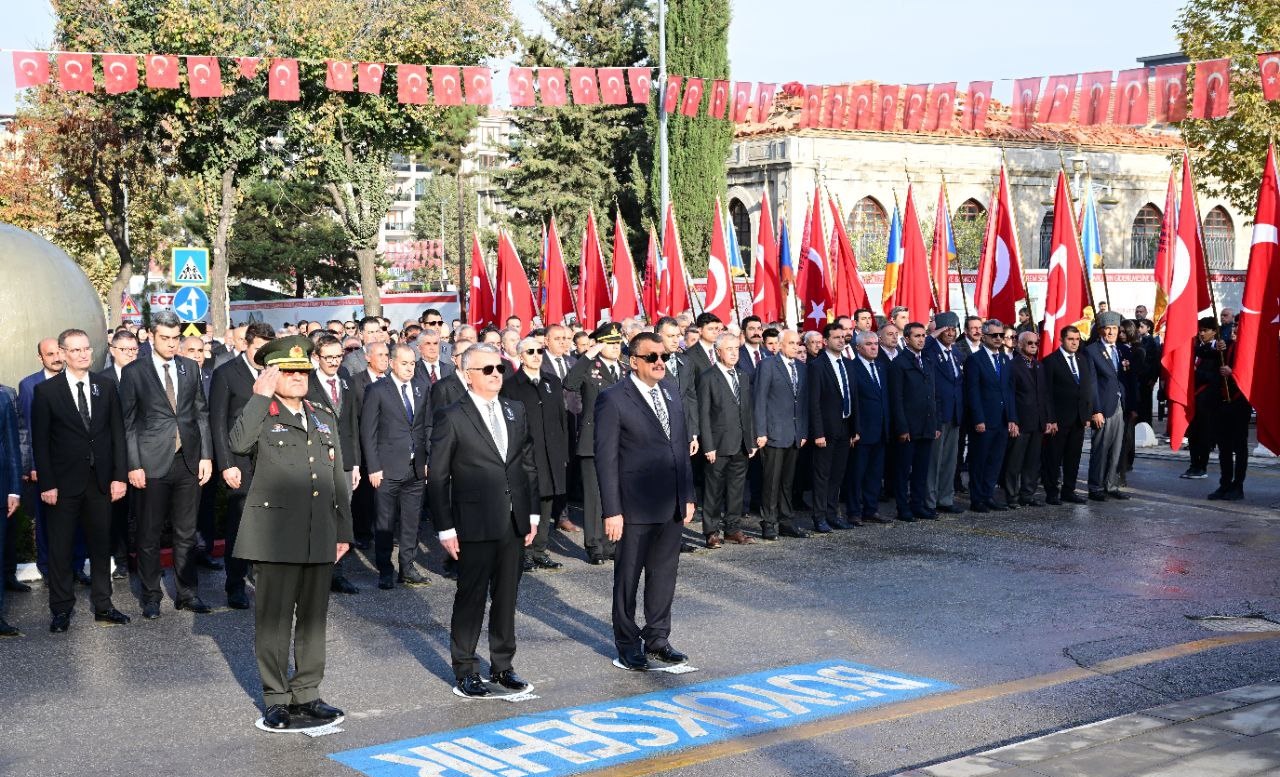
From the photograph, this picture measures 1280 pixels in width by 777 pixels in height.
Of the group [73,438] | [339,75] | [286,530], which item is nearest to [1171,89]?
[339,75]

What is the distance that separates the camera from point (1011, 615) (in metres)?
9.52

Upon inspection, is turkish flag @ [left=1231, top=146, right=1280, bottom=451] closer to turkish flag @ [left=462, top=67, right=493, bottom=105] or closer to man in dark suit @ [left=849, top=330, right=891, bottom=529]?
man in dark suit @ [left=849, top=330, right=891, bottom=529]

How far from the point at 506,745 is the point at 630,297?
14759 millimetres

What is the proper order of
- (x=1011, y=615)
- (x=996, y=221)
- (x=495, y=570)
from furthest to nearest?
(x=996, y=221)
(x=1011, y=615)
(x=495, y=570)

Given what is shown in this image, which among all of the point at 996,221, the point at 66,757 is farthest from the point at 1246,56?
the point at 66,757

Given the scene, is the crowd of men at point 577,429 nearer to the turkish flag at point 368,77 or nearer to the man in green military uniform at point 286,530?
the man in green military uniform at point 286,530

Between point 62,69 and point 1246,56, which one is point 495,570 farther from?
point 1246,56

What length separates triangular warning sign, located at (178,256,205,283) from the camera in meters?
21.1

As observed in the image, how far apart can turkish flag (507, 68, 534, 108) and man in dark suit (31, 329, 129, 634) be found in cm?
1387

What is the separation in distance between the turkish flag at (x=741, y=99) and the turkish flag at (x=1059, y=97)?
15.2ft

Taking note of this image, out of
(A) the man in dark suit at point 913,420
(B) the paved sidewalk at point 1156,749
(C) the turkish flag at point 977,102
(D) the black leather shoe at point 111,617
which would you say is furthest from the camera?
(C) the turkish flag at point 977,102

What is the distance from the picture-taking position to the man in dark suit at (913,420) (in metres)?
14.1

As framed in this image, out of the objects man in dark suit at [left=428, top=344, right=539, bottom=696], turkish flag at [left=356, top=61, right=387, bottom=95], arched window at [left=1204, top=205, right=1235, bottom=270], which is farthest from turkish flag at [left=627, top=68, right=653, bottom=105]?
arched window at [left=1204, top=205, right=1235, bottom=270]

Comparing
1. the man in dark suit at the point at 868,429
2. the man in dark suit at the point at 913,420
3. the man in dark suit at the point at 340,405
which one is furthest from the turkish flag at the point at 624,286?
the man in dark suit at the point at 340,405
